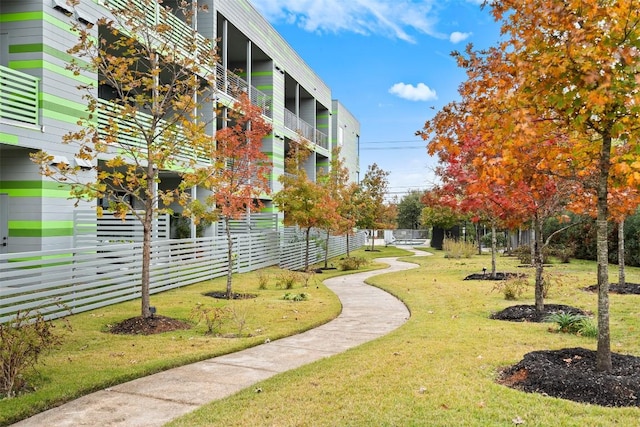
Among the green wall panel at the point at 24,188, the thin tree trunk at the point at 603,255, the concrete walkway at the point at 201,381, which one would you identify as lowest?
the concrete walkway at the point at 201,381

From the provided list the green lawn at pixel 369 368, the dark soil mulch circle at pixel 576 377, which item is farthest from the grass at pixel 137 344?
the dark soil mulch circle at pixel 576 377

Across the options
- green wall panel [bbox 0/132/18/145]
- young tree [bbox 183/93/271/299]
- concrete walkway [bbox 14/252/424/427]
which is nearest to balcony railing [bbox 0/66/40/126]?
green wall panel [bbox 0/132/18/145]

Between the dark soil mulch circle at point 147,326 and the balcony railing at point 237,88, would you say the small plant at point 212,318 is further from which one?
the balcony railing at point 237,88

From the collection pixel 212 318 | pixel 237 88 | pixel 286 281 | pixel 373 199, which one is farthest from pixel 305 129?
pixel 212 318

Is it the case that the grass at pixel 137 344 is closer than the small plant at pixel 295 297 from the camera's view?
Yes

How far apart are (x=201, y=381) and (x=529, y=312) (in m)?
6.68

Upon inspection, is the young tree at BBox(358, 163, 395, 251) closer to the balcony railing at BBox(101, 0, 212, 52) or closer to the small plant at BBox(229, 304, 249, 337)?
the balcony railing at BBox(101, 0, 212, 52)

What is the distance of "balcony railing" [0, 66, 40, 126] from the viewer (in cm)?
1093

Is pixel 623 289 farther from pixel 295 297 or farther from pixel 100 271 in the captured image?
pixel 100 271

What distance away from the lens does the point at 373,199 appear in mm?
33750

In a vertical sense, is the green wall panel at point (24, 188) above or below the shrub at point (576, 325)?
above

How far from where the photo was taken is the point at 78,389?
5449mm

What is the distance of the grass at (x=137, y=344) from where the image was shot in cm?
546

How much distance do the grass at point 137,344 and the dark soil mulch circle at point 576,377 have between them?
4.00 m
